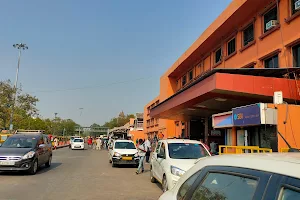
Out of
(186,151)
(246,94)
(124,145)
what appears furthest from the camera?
(124,145)

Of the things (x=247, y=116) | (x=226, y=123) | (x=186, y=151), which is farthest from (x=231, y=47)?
(x=186, y=151)

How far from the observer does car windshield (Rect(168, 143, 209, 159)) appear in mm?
9680

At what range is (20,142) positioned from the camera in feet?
45.6

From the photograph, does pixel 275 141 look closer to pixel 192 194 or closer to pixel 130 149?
pixel 130 149

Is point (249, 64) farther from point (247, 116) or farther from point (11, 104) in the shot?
point (11, 104)

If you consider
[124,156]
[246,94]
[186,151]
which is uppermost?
[246,94]

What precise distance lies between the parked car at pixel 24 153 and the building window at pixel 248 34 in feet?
43.9

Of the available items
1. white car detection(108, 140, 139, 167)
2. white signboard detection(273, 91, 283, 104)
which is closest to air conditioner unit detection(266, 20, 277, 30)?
white signboard detection(273, 91, 283, 104)

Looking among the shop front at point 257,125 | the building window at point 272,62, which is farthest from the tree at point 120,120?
the shop front at point 257,125

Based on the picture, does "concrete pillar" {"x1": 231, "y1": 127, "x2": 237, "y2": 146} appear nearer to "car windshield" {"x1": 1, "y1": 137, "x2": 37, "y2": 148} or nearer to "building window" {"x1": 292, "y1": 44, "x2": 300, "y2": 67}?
"building window" {"x1": 292, "y1": 44, "x2": 300, "y2": 67}

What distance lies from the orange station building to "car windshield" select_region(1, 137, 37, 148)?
8.14 meters

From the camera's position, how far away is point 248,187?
2.16 m

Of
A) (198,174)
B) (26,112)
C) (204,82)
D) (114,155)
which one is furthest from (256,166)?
(26,112)

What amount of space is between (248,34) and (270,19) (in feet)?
8.08
